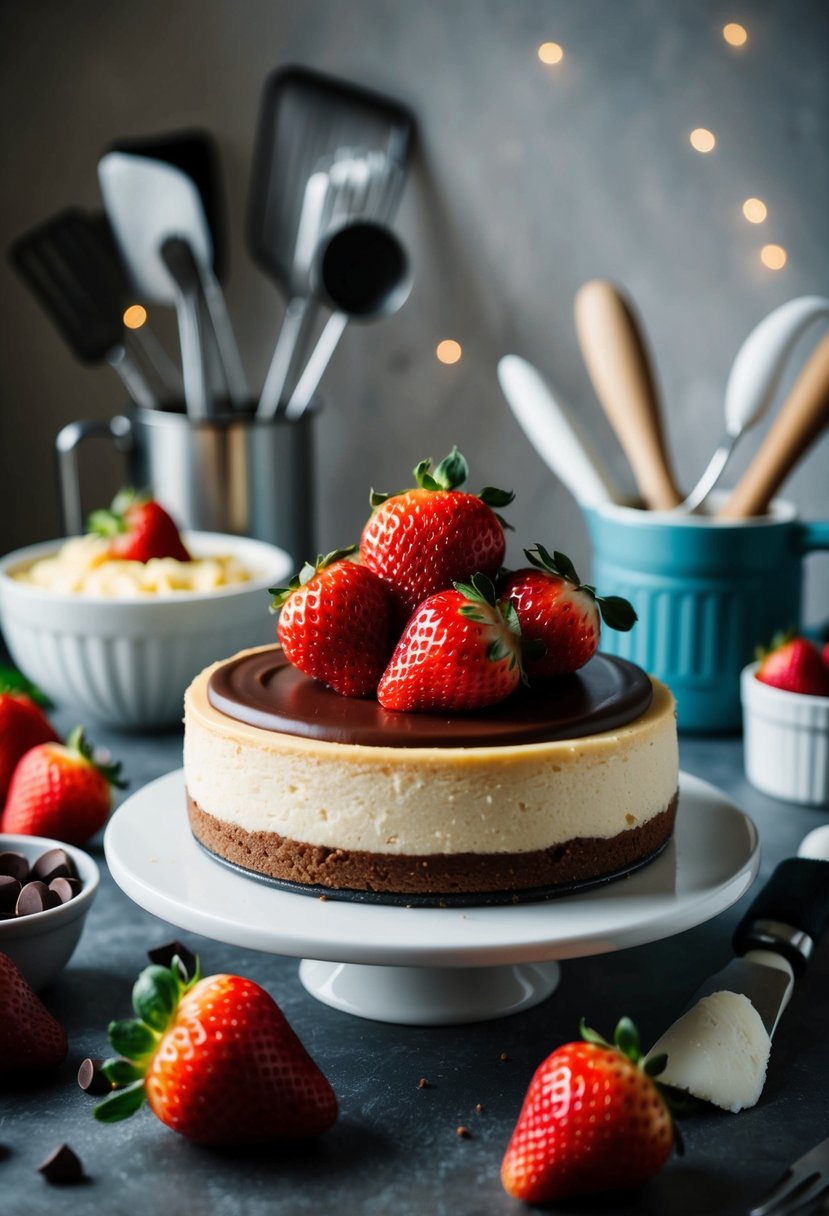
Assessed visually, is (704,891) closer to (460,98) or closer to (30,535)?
(460,98)

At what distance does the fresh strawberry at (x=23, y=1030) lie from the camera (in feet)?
2.63

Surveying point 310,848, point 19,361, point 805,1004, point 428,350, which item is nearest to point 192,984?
point 310,848

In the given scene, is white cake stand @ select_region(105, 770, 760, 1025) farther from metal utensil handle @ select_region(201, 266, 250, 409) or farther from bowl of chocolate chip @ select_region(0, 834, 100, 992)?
metal utensil handle @ select_region(201, 266, 250, 409)

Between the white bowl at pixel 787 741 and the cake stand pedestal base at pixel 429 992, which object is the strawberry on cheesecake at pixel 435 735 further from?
the white bowl at pixel 787 741

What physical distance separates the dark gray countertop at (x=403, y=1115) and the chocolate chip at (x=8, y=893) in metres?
0.08

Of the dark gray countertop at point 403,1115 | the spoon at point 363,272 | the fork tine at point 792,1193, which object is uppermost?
the spoon at point 363,272

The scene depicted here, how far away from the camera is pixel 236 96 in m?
1.84

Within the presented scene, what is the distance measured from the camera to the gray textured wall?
1640 mm

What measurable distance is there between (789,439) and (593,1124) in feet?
2.96

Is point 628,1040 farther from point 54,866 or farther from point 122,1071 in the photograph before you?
point 54,866

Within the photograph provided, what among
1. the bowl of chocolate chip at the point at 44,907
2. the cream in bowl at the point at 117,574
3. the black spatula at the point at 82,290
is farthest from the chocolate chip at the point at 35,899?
the black spatula at the point at 82,290

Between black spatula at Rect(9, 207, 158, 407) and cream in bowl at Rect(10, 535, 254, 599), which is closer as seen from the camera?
cream in bowl at Rect(10, 535, 254, 599)

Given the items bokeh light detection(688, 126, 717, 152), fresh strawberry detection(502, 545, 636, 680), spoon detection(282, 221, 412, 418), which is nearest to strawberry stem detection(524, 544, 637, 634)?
fresh strawberry detection(502, 545, 636, 680)

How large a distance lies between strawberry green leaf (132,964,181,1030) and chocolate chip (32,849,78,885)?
0.80 feet
